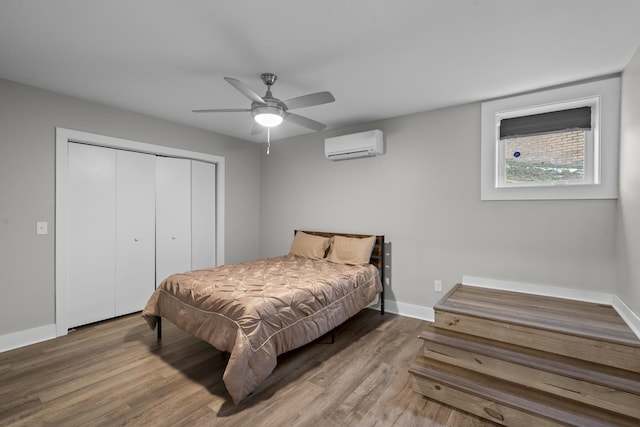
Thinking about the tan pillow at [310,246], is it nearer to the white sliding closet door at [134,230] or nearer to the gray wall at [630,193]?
the white sliding closet door at [134,230]

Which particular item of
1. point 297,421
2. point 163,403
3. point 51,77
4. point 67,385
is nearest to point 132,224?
point 51,77

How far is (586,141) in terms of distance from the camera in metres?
2.77

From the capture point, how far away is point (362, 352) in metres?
2.77

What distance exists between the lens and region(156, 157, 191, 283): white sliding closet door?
3977 millimetres

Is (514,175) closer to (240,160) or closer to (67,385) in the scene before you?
(240,160)

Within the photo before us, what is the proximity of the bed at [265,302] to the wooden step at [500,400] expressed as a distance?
0.93 m

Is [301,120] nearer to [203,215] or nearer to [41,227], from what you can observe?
[203,215]

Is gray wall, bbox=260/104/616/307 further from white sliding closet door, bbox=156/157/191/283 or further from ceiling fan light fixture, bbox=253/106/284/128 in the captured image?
ceiling fan light fixture, bbox=253/106/284/128

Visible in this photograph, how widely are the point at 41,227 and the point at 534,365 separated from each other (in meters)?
4.40

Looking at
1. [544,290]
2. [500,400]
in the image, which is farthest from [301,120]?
[544,290]

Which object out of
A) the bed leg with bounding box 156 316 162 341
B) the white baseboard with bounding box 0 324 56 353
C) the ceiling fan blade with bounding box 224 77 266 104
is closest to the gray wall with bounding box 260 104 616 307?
the ceiling fan blade with bounding box 224 77 266 104

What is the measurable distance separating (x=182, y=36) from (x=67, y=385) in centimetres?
268

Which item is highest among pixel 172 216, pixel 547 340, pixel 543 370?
pixel 172 216

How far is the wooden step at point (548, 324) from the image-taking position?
191cm
